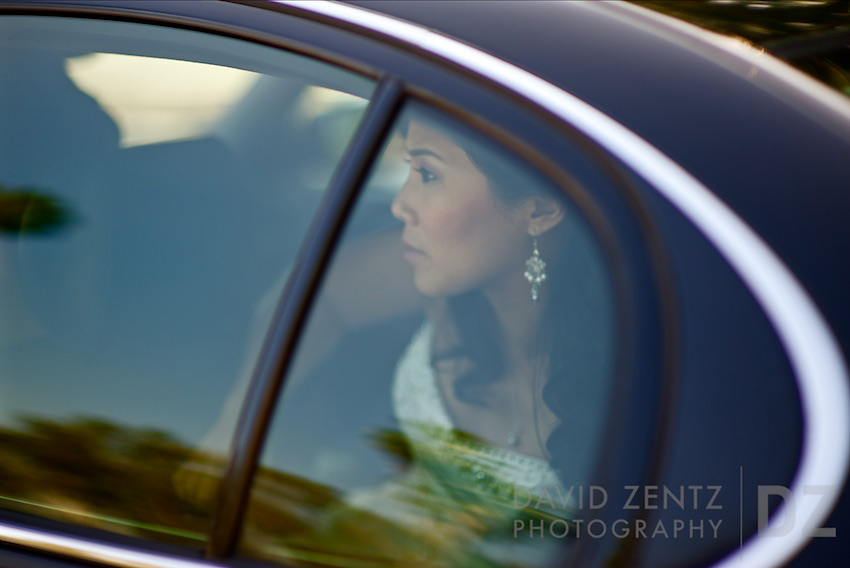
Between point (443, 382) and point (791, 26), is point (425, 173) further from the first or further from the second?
point (791, 26)

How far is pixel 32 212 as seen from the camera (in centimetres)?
140

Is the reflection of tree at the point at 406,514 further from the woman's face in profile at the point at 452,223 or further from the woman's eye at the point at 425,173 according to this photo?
the woman's eye at the point at 425,173

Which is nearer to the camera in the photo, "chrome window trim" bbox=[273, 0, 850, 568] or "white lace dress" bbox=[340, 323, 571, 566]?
"chrome window trim" bbox=[273, 0, 850, 568]

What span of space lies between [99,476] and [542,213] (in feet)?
2.28

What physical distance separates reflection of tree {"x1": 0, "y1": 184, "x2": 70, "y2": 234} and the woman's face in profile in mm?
537

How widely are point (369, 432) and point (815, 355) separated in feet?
1.74

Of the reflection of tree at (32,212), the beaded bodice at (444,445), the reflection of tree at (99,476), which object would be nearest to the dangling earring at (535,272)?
the beaded bodice at (444,445)

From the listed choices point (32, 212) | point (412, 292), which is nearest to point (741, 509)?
point (412, 292)

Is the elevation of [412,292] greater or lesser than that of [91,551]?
greater

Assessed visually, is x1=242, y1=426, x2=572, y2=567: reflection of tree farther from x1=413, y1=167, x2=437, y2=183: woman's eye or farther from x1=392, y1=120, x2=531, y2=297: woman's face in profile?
x1=413, y1=167, x2=437, y2=183: woman's eye

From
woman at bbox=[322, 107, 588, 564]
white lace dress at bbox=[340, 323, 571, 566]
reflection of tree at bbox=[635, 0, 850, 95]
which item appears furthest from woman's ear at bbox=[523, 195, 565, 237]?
reflection of tree at bbox=[635, 0, 850, 95]

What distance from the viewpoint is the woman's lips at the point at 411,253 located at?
48.6 inches

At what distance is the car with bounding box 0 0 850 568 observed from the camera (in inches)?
39.7

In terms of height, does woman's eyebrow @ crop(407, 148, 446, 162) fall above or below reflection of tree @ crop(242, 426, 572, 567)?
above
